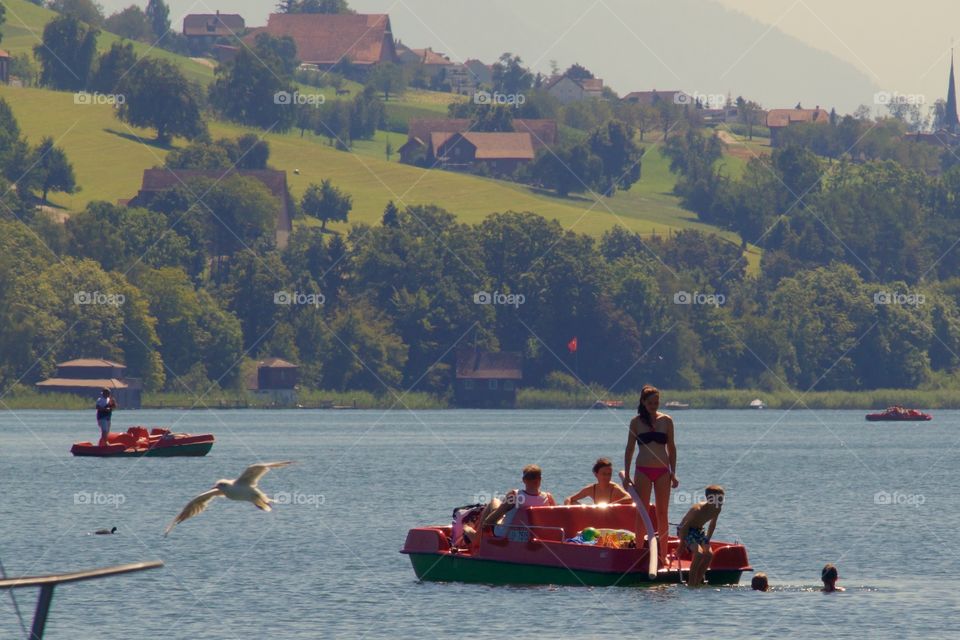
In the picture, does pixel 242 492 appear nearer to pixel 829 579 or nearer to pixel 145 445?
pixel 829 579

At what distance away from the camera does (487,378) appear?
622 feet

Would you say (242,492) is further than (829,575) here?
No

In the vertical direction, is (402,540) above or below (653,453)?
below

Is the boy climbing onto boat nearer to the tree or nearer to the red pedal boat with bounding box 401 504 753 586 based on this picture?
the red pedal boat with bounding box 401 504 753 586

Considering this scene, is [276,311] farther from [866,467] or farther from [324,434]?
[866,467]

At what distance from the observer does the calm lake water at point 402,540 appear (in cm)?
3656

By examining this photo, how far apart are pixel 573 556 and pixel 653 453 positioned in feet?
9.27

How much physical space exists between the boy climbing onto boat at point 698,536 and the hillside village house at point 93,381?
445 ft

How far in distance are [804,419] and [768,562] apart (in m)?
131

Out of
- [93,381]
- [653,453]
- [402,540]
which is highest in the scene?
[653,453]

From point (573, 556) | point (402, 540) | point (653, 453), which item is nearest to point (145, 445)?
point (402, 540)

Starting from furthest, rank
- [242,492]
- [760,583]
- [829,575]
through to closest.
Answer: [829,575] → [760,583] → [242,492]

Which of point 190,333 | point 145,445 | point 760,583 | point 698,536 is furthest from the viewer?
point 190,333

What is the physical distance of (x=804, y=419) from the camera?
576 feet
